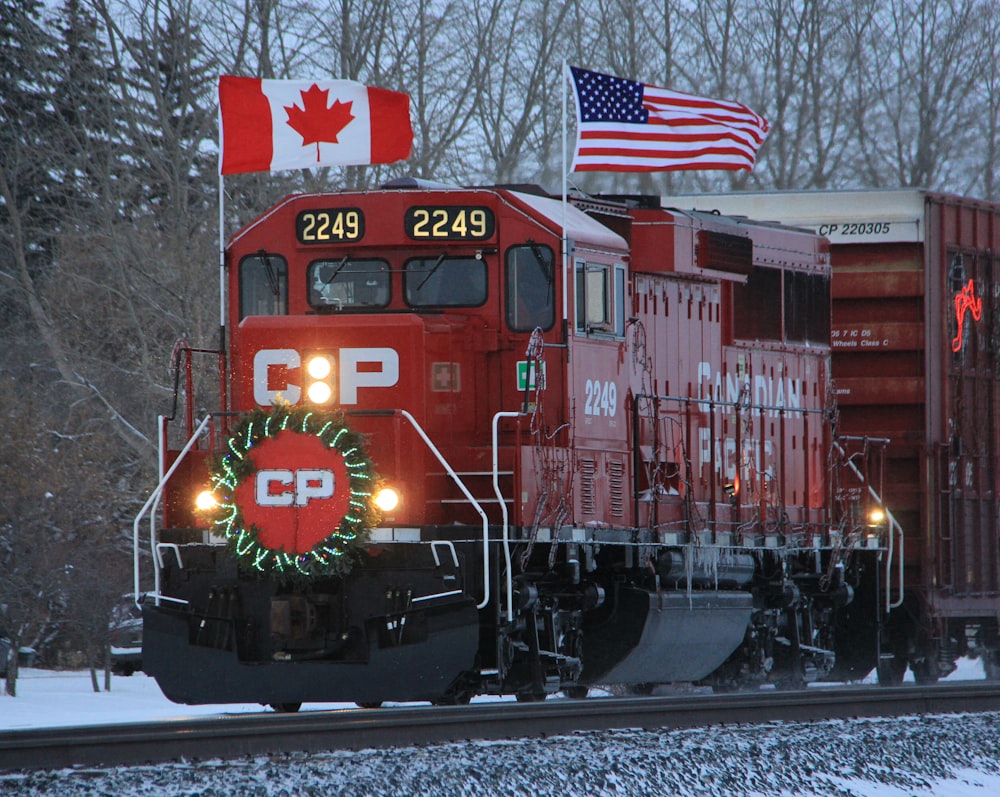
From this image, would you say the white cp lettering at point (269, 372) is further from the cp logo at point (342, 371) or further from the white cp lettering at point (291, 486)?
the white cp lettering at point (291, 486)

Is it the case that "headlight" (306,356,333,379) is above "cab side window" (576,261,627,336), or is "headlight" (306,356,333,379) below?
below

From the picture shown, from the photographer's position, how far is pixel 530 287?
10.9 metres

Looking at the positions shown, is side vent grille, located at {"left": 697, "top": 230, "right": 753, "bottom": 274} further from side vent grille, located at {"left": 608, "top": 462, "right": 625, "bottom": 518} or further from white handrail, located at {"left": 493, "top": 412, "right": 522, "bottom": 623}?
white handrail, located at {"left": 493, "top": 412, "right": 522, "bottom": 623}

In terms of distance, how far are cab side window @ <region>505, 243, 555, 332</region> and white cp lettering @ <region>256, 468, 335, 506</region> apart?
192 centimetres

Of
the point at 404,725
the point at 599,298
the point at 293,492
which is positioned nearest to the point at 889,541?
the point at 599,298

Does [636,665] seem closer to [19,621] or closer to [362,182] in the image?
[19,621]

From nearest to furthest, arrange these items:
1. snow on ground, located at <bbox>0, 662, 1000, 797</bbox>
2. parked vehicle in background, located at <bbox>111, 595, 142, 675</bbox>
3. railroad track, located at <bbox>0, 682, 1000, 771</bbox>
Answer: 1. snow on ground, located at <bbox>0, 662, 1000, 797</bbox>
2. railroad track, located at <bbox>0, 682, 1000, 771</bbox>
3. parked vehicle in background, located at <bbox>111, 595, 142, 675</bbox>

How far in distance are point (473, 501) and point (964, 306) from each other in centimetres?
788

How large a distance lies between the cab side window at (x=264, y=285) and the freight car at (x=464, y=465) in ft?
0.05

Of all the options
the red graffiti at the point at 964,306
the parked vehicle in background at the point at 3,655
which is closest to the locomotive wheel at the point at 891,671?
the red graffiti at the point at 964,306

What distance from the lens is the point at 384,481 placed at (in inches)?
399

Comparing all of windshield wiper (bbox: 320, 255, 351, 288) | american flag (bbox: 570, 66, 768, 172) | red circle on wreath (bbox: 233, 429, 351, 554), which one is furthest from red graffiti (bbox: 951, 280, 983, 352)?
red circle on wreath (bbox: 233, 429, 351, 554)

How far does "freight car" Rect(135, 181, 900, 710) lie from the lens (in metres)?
9.90

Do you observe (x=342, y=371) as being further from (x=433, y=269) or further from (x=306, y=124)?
(x=306, y=124)
